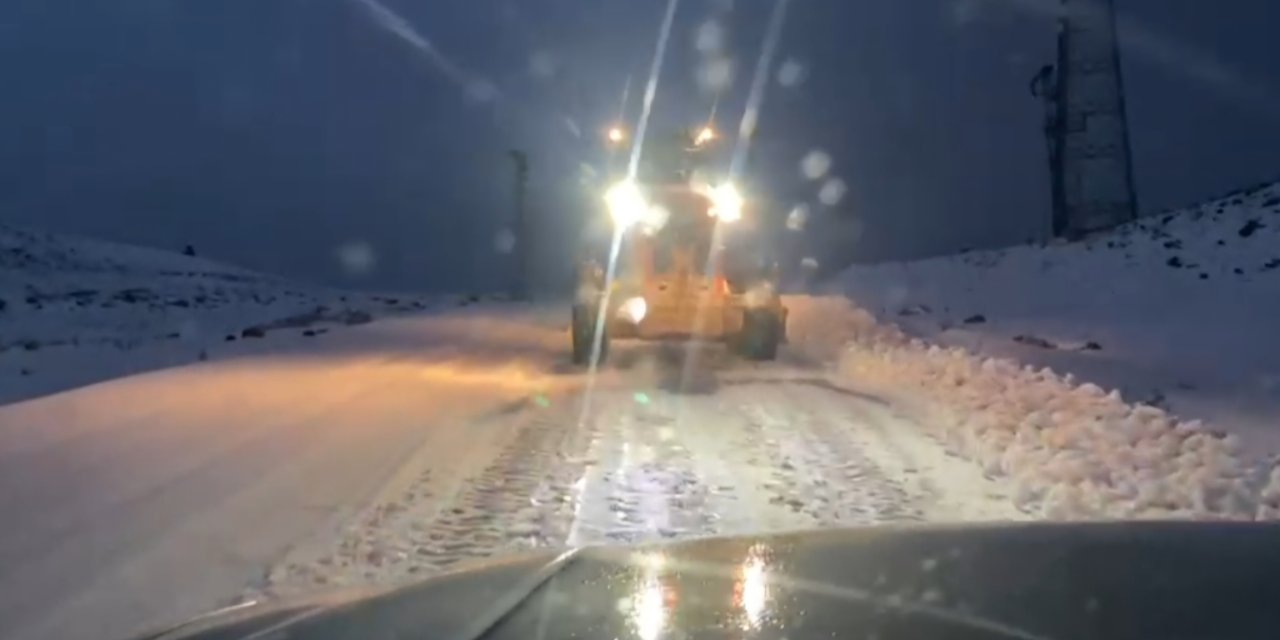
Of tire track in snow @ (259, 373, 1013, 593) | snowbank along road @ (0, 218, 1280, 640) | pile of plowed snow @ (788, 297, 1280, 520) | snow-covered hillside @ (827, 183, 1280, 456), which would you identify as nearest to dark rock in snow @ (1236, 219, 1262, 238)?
snow-covered hillside @ (827, 183, 1280, 456)

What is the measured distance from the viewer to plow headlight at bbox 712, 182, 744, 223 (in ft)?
73.0

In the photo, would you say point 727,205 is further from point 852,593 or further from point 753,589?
point 852,593

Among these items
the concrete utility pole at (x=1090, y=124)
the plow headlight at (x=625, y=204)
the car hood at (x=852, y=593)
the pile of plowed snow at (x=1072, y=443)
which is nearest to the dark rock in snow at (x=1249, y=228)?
the concrete utility pole at (x=1090, y=124)

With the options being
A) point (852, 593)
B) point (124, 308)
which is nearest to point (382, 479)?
point (852, 593)

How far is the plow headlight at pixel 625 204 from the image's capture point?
2211 centimetres

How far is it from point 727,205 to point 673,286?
5.21 feet

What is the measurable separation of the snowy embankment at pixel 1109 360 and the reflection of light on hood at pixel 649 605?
4.85 m

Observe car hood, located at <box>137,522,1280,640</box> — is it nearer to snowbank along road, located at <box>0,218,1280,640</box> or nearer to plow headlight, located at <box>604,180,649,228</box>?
snowbank along road, located at <box>0,218,1280,640</box>

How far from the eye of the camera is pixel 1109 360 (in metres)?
20.9

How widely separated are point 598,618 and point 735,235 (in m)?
19.1

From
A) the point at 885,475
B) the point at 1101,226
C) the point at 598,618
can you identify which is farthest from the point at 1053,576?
the point at 1101,226

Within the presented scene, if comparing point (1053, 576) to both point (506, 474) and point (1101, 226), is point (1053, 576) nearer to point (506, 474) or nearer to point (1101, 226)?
point (506, 474)

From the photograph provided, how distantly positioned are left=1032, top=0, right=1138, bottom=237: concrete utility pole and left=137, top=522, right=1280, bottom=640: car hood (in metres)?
39.5

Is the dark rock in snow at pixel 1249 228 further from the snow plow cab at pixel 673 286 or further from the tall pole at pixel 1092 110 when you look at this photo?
the snow plow cab at pixel 673 286
